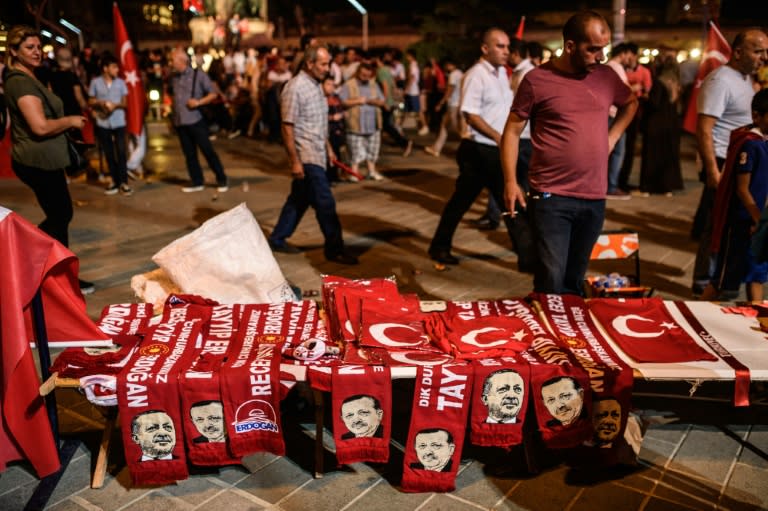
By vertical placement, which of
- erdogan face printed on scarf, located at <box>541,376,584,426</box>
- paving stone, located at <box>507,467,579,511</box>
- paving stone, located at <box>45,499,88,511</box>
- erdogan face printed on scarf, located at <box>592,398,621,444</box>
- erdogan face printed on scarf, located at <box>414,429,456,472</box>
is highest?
erdogan face printed on scarf, located at <box>541,376,584,426</box>

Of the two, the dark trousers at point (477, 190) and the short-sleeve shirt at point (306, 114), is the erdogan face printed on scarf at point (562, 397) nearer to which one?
the dark trousers at point (477, 190)

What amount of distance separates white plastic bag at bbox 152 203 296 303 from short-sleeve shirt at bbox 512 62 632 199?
182cm

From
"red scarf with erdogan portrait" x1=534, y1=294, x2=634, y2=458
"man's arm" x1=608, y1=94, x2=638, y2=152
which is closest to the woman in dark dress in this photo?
"man's arm" x1=608, y1=94, x2=638, y2=152

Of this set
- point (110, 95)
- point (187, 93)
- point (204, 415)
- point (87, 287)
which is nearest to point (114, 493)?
point (204, 415)

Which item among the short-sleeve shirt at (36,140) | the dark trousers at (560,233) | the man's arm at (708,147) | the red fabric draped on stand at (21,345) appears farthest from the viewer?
the man's arm at (708,147)

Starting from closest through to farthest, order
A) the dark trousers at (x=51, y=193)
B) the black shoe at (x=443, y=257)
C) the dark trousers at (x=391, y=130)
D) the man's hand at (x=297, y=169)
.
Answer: the dark trousers at (x=51, y=193)
the man's hand at (x=297, y=169)
the black shoe at (x=443, y=257)
the dark trousers at (x=391, y=130)

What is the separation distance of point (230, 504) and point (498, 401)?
1.25 m

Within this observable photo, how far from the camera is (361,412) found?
3.18 m

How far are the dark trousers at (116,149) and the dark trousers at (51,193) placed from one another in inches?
191

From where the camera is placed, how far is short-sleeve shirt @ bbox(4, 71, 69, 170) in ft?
16.2

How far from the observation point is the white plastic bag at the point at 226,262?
4.45 metres

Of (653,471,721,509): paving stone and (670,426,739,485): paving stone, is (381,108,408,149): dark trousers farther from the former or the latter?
(653,471,721,509): paving stone

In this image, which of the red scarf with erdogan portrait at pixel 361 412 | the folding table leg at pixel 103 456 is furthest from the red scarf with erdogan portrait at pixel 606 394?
the folding table leg at pixel 103 456

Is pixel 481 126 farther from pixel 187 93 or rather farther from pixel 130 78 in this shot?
pixel 130 78
